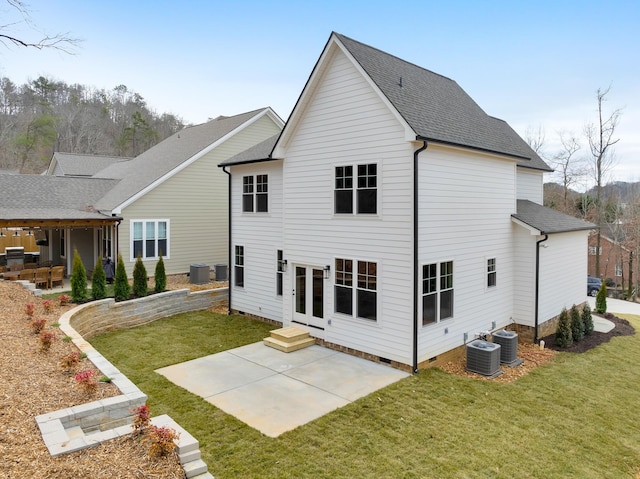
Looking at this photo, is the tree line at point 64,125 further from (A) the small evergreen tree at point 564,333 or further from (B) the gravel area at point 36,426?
(A) the small evergreen tree at point 564,333

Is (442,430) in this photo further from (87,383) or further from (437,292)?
(87,383)

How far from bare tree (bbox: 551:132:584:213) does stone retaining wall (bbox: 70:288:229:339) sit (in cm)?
3320

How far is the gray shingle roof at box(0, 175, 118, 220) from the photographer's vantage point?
57.9ft

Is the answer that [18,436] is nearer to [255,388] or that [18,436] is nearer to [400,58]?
[255,388]

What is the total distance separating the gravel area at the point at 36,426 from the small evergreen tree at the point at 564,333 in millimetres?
11967

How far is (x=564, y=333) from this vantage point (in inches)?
500

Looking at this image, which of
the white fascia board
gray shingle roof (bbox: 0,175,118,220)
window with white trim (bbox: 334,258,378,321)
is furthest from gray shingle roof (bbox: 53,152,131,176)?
window with white trim (bbox: 334,258,378,321)

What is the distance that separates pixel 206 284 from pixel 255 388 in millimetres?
9921

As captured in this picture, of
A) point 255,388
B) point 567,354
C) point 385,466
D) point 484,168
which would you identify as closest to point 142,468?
point 385,466

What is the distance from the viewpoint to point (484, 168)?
1162 centimetres

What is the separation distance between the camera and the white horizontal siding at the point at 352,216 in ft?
31.3

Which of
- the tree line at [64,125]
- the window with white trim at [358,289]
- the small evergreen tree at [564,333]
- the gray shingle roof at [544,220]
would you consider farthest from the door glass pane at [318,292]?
the tree line at [64,125]

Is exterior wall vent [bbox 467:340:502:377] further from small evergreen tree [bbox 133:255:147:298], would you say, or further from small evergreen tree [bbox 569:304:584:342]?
small evergreen tree [bbox 133:255:147:298]

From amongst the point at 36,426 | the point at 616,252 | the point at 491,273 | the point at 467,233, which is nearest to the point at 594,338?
the point at 491,273
